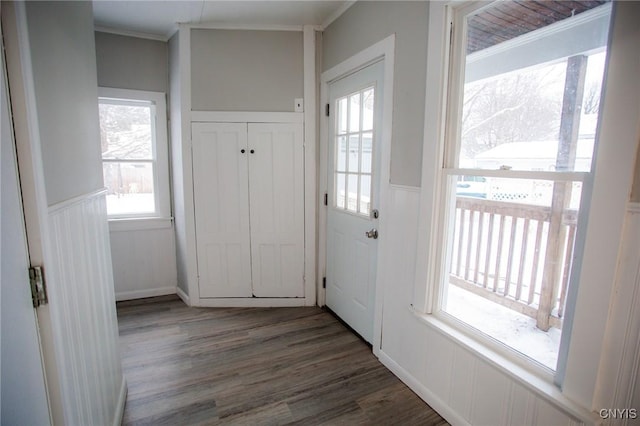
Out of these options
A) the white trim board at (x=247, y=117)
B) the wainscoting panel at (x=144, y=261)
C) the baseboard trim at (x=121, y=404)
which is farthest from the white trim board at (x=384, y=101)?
the wainscoting panel at (x=144, y=261)

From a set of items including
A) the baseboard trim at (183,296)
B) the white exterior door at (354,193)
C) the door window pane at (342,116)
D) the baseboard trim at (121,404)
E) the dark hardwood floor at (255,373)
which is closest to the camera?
the baseboard trim at (121,404)

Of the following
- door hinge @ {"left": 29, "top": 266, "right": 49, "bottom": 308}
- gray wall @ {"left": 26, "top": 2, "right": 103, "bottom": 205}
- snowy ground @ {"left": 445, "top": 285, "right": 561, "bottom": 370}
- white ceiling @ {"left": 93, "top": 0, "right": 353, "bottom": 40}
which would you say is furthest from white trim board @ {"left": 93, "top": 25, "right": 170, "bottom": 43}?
snowy ground @ {"left": 445, "top": 285, "right": 561, "bottom": 370}

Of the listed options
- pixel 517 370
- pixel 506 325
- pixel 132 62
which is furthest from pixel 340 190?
pixel 132 62

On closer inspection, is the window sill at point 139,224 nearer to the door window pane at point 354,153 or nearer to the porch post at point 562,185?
the door window pane at point 354,153

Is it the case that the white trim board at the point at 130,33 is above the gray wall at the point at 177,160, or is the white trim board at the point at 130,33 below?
above

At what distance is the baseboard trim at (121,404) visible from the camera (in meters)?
1.62

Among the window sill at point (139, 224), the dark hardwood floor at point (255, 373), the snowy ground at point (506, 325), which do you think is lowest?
the dark hardwood floor at point (255, 373)

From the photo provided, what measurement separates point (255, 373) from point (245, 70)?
8.09ft

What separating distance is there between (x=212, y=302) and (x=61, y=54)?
2.40 meters

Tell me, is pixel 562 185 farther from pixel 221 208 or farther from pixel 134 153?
pixel 134 153

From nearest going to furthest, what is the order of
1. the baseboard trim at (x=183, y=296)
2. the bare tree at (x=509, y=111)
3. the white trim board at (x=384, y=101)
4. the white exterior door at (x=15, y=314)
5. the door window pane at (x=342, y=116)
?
the white exterior door at (x=15, y=314) < the bare tree at (x=509, y=111) < the white trim board at (x=384, y=101) < the door window pane at (x=342, y=116) < the baseboard trim at (x=183, y=296)

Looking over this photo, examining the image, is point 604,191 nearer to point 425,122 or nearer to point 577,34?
point 577,34

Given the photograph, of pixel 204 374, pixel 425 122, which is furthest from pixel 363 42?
pixel 204 374

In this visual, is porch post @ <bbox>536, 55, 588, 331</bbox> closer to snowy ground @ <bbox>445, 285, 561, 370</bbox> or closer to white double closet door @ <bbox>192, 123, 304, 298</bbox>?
snowy ground @ <bbox>445, 285, 561, 370</bbox>
